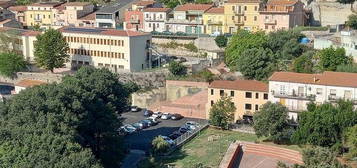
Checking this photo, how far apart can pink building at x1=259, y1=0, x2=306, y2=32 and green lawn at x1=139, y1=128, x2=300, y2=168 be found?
26.1 meters

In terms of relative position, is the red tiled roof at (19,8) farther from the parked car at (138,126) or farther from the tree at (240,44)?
the parked car at (138,126)

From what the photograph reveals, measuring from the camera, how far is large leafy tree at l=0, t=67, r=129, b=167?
33594mm

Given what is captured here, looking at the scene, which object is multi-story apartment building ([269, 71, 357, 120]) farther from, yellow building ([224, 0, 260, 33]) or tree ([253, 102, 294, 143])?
yellow building ([224, 0, 260, 33])

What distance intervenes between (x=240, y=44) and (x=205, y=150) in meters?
20.9

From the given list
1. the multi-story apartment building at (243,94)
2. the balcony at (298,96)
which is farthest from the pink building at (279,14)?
the balcony at (298,96)

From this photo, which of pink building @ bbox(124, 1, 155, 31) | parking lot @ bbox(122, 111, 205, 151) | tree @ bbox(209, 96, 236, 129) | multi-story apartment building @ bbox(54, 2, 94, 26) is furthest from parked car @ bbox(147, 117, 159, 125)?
multi-story apartment building @ bbox(54, 2, 94, 26)

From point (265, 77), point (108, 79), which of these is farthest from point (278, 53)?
point (108, 79)

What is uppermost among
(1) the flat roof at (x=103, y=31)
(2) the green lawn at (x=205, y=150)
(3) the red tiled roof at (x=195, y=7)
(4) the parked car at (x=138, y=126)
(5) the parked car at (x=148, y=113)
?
(3) the red tiled roof at (x=195, y=7)

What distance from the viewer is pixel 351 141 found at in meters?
38.9

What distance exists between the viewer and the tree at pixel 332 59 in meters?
53.1

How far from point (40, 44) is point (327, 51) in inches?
1395

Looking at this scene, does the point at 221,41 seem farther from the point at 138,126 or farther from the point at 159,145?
the point at 159,145

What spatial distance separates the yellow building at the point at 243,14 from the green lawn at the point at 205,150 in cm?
2706

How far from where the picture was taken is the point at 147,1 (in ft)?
277
